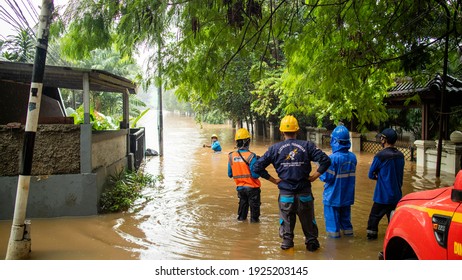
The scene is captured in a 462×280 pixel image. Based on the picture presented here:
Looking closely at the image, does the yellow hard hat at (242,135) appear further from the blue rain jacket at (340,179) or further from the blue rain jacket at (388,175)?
the blue rain jacket at (388,175)

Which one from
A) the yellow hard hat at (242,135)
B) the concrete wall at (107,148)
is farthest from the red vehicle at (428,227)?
the concrete wall at (107,148)

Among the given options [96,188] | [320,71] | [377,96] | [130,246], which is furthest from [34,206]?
[377,96]

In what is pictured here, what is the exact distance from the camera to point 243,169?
681 cm

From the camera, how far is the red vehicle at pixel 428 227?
2.57 m

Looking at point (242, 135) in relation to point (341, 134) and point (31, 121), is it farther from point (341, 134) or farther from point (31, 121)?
point (31, 121)

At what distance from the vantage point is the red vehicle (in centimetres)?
257

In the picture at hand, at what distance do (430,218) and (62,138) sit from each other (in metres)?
6.34

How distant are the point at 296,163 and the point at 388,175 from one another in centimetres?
155

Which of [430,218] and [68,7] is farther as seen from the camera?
[68,7]

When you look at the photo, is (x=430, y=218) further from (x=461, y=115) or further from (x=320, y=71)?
(x=461, y=115)

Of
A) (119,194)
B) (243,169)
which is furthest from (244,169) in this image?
(119,194)

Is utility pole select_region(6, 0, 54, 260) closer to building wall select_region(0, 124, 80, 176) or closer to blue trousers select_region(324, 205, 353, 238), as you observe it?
building wall select_region(0, 124, 80, 176)

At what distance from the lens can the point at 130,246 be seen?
589cm

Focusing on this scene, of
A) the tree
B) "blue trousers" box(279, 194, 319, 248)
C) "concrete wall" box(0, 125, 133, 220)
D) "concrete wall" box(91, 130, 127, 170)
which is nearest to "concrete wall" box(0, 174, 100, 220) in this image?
"concrete wall" box(0, 125, 133, 220)
